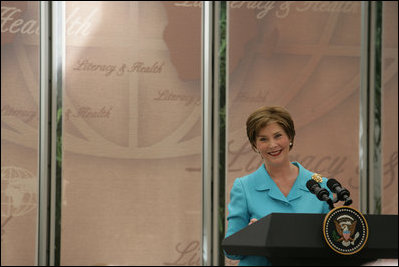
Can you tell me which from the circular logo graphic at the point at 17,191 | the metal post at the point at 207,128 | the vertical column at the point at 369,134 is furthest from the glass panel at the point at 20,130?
the vertical column at the point at 369,134

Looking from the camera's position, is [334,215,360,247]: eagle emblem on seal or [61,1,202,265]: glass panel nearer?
[334,215,360,247]: eagle emblem on seal

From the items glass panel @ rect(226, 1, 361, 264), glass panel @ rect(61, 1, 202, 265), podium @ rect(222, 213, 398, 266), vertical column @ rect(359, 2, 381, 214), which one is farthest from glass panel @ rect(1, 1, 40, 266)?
podium @ rect(222, 213, 398, 266)

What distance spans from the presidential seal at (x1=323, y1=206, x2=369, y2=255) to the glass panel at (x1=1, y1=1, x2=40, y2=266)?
3.51m

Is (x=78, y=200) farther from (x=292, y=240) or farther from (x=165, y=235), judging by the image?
(x=292, y=240)

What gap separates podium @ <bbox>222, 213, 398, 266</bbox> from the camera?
982 mm

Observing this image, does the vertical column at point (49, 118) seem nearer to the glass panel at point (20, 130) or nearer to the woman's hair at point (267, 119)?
the glass panel at point (20, 130)

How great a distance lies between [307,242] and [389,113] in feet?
12.9

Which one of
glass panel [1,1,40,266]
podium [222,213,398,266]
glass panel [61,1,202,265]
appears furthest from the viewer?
glass panel [61,1,202,265]

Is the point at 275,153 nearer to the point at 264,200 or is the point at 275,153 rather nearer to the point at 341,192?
the point at 264,200

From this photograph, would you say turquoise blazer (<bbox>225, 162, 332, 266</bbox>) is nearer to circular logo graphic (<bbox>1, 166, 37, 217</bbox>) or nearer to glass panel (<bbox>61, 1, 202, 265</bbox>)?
glass panel (<bbox>61, 1, 202, 265</bbox>)

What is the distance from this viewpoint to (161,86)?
442cm

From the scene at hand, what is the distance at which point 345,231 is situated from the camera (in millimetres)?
1027

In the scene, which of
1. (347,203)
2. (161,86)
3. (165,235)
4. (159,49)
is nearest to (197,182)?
(165,235)

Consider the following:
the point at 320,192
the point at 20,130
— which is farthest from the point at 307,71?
the point at 320,192
